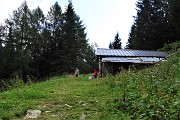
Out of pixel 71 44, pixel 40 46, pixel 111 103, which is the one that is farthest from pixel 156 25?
pixel 111 103

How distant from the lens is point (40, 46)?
63250mm

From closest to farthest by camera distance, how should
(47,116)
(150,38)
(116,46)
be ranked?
(47,116)
(150,38)
(116,46)

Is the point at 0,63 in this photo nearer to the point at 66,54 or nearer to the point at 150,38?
the point at 66,54

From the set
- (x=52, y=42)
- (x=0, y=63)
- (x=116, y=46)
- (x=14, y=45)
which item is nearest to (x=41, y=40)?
(x=52, y=42)

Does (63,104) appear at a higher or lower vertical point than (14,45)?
lower

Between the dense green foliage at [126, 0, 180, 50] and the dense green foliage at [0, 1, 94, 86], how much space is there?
1178cm

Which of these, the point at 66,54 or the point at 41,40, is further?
the point at 41,40

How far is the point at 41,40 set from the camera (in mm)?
63625

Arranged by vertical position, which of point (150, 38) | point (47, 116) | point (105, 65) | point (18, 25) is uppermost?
point (18, 25)

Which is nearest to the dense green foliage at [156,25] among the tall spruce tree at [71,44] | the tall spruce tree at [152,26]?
the tall spruce tree at [152,26]

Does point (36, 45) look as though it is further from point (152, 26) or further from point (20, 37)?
point (152, 26)

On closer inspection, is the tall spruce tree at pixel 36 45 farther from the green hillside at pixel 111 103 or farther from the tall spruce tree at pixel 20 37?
the green hillside at pixel 111 103

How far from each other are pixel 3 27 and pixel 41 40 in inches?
314

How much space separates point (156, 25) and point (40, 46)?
2409 centimetres
